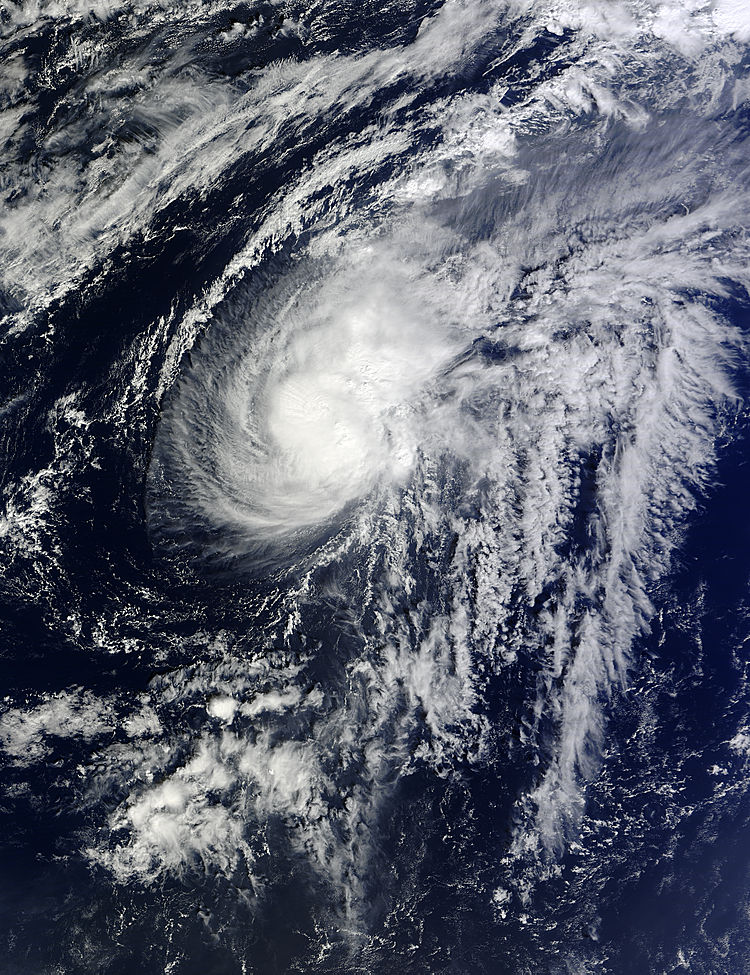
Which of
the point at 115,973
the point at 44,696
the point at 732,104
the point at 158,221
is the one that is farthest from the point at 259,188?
the point at 115,973

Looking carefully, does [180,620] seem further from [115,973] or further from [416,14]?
[416,14]

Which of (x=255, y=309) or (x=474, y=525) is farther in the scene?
(x=255, y=309)

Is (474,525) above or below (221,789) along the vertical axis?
above

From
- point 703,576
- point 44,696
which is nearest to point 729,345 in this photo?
point 703,576

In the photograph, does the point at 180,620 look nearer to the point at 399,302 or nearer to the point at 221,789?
the point at 221,789

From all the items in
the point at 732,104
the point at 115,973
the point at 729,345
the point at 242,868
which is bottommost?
the point at 115,973

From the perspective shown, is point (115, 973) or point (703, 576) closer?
point (115, 973)

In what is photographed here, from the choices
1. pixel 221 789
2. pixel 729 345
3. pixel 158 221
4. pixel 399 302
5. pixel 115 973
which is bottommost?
pixel 115 973
